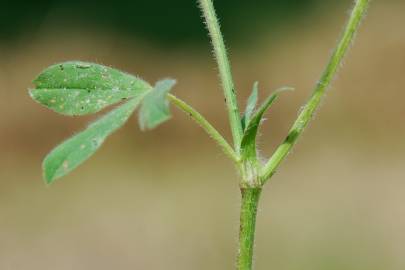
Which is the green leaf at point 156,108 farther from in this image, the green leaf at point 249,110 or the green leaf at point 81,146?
the green leaf at point 249,110

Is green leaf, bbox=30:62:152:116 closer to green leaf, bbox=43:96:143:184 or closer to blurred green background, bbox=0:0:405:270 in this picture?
green leaf, bbox=43:96:143:184

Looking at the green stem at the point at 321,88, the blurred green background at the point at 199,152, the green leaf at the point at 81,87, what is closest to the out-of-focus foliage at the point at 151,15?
the blurred green background at the point at 199,152

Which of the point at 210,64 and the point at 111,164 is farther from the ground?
the point at 210,64

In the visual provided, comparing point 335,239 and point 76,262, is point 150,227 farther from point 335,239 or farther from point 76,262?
point 335,239

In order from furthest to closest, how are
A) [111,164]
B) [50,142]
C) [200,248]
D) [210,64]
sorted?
[210,64]
[50,142]
[111,164]
[200,248]

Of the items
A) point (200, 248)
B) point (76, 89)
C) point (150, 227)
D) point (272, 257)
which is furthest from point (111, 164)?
point (76, 89)

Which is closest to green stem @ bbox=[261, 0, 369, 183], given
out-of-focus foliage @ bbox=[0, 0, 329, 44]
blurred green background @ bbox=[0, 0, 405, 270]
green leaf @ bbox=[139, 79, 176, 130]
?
green leaf @ bbox=[139, 79, 176, 130]
